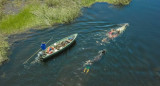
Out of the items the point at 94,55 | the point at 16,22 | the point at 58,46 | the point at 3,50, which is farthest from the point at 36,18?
the point at 94,55

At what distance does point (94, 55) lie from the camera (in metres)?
17.9

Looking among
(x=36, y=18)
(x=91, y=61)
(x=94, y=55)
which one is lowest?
(x=91, y=61)

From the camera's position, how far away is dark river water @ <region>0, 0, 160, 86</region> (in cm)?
1520

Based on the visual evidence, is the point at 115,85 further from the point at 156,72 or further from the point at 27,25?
the point at 27,25

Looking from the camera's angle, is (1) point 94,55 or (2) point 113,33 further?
(2) point 113,33

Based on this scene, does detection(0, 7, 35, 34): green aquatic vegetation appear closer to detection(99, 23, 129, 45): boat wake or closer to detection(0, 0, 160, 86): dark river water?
detection(0, 0, 160, 86): dark river water

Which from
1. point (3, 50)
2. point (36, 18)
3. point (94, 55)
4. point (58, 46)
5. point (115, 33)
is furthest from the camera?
point (36, 18)

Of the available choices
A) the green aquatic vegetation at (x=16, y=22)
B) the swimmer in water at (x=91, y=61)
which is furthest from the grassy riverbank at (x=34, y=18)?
the swimmer in water at (x=91, y=61)

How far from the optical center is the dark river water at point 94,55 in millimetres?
15195

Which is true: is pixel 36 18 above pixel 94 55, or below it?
above

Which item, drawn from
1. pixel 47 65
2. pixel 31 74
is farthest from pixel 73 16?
pixel 31 74

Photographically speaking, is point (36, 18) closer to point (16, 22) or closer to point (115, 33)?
point (16, 22)

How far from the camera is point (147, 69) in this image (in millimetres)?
16125

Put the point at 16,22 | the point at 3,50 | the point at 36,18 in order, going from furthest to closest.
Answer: the point at 36,18, the point at 16,22, the point at 3,50
